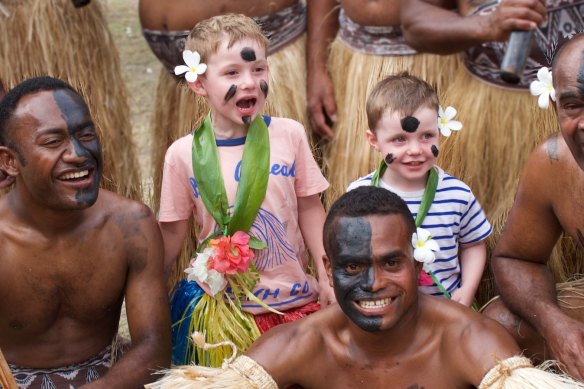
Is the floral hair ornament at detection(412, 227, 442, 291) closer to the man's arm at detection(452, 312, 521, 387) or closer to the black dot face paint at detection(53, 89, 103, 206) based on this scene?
the man's arm at detection(452, 312, 521, 387)

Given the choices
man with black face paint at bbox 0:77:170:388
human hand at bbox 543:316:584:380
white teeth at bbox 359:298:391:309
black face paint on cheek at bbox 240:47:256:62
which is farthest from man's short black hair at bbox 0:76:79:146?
human hand at bbox 543:316:584:380

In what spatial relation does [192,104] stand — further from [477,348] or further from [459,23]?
[477,348]

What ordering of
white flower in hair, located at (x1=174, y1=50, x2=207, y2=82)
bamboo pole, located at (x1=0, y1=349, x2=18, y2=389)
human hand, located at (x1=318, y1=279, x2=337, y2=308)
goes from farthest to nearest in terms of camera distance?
human hand, located at (x1=318, y1=279, x2=337, y2=308), white flower in hair, located at (x1=174, y1=50, x2=207, y2=82), bamboo pole, located at (x1=0, y1=349, x2=18, y2=389)

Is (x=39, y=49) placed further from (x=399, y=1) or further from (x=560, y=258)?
(x=560, y=258)

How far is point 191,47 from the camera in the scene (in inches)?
136

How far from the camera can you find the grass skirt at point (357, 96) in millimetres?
4039

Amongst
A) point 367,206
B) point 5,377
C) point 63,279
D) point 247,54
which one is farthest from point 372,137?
point 5,377

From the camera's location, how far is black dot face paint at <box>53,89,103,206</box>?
10.2 feet

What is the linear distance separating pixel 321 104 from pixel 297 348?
1489 mm

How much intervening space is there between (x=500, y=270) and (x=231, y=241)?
823 mm

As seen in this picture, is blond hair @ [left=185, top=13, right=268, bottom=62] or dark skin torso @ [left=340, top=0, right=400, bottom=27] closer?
blond hair @ [left=185, top=13, right=268, bottom=62]

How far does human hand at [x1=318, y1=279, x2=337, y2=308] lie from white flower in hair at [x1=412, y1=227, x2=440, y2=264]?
598mm

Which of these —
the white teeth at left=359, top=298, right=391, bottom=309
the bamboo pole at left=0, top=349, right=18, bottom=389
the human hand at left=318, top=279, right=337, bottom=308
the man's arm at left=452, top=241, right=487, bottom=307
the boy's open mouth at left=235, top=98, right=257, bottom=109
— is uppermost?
the boy's open mouth at left=235, top=98, right=257, bottom=109

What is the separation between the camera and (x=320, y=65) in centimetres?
423
